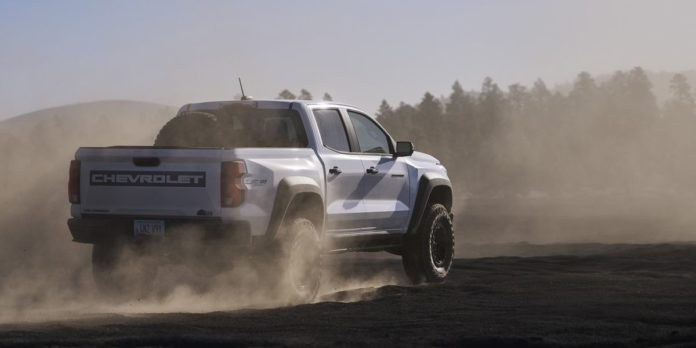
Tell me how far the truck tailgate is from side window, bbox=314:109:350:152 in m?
1.89

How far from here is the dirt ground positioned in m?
7.57

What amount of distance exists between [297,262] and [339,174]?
119 cm

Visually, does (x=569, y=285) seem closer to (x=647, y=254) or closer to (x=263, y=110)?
(x=263, y=110)

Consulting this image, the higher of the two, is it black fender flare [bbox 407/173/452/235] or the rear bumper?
black fender flare [bbox 407/173/452/235]

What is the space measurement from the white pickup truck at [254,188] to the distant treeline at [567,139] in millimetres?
92591

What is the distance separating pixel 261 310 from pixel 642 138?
4612 inches

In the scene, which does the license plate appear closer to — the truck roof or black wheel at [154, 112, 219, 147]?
black wheel at [154, 112, 219, 147]

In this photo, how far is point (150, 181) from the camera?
9.81 meters

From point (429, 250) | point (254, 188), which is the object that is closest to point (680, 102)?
point (429, 250)

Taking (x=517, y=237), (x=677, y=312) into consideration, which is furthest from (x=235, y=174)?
(x=517, y=237)

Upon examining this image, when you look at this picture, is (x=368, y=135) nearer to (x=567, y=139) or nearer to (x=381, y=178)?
(x=381, y=178)

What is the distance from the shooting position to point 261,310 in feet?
31.3

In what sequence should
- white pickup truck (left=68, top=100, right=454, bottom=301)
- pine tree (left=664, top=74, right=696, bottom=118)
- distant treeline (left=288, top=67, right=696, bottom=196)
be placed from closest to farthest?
white pickup truck (left=68, top=100, right=454, bottom=301) → distant treeline (left=288, top=67, right=696, bottom=196) → pine tree (left=664, top=74, right=696, bottom=118)

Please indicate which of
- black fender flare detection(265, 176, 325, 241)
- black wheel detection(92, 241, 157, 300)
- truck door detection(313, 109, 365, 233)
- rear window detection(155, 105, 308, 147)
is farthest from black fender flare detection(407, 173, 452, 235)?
black wheel detection(92, 241, 157, 300)
